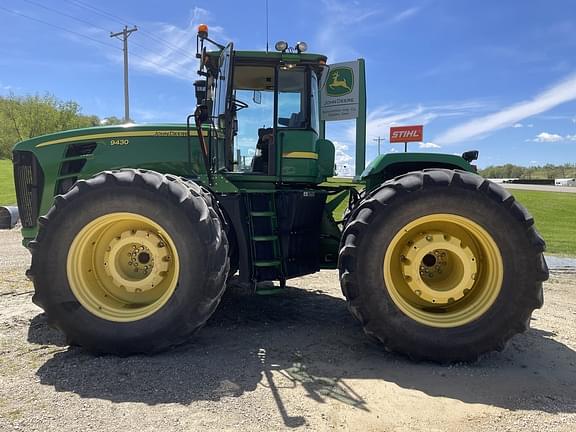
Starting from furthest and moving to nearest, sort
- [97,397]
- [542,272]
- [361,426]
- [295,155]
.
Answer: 1. [295,155]
2. [542,272]
3. [97,397]
4. [361,426]

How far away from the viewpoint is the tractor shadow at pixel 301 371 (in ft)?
10.4

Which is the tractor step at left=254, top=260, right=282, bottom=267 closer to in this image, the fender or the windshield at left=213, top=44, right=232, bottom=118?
the fender

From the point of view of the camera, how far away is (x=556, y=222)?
16844 millimetres

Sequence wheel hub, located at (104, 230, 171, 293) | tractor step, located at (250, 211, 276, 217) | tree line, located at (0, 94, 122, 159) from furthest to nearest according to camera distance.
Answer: tree line, located at (0, 94, 122, 159) → tractor step, located at (250, 211, 276, 217) → wheel hub, located at (104, 230, 171, 293)

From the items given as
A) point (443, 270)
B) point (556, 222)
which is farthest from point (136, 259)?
point (556, 222)

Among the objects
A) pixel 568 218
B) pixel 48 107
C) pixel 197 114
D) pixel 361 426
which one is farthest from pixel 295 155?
pixel 48 107

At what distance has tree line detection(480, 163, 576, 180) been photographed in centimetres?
8144

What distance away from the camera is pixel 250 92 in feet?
16.4

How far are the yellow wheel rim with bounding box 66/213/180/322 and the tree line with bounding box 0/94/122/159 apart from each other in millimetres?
32667

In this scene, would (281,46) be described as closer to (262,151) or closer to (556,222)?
(262,151)

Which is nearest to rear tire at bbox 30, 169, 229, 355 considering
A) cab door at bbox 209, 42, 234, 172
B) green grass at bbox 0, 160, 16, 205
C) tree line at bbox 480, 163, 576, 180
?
cab door at bbox 209, 42, 234, 172

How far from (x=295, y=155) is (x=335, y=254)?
1237mm

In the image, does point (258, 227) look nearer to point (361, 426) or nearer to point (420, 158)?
point (420, 158)

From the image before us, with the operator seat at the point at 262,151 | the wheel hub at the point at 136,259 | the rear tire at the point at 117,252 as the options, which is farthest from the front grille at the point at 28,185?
the operator seat at the point at 262,151
